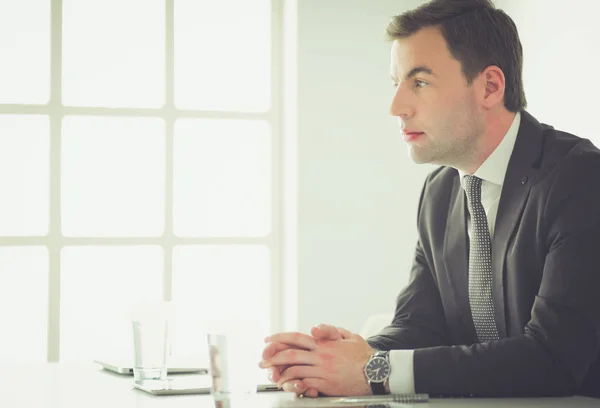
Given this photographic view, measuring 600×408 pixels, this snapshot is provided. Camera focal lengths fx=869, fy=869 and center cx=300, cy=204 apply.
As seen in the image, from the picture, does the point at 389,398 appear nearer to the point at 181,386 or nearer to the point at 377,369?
the point at 377,369

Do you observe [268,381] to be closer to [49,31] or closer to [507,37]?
[507,37]

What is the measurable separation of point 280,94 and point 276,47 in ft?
0.73

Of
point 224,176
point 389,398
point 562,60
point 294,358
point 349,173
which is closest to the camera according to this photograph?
Result: point 389,398

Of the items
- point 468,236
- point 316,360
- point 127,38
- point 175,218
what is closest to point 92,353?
point 175,218

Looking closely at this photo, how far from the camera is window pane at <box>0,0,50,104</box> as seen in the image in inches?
152

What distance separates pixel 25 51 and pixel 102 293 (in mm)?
1138

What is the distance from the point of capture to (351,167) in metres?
3.82

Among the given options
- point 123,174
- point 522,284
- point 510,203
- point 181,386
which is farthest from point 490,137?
point 123,174

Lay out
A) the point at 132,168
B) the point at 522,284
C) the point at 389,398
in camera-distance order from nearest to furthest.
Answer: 1. the point at 389,398
2. the point at 522,284
3. the point at 132,168

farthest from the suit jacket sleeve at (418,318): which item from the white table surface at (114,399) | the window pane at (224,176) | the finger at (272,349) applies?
the window pane at (224,176)

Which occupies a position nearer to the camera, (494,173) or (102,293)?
(494,173)

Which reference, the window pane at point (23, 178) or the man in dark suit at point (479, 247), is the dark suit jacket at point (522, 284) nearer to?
the man in dark suit at point (479, 247)

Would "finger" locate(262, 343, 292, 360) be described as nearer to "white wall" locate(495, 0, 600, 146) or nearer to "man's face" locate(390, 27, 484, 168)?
"man's face" locate(390, 27, 484, 168)

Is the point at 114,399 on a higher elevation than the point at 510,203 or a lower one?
lower
